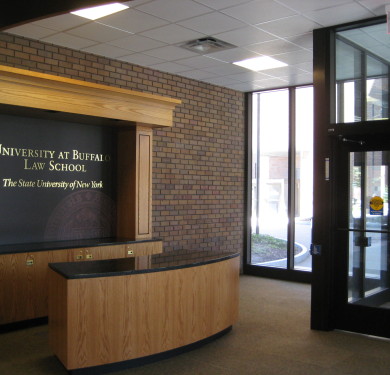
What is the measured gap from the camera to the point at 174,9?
4.94 meters

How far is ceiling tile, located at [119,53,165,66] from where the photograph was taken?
21.6 ft

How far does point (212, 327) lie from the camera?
15.6ft

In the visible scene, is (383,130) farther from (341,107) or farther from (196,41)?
(196,41)

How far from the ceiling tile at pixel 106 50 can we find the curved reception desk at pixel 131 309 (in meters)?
2.84

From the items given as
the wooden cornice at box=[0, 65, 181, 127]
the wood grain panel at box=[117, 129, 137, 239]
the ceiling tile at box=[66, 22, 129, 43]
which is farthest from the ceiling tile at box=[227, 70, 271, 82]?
the ceiling tile at box=[66, 22, 129, 43]

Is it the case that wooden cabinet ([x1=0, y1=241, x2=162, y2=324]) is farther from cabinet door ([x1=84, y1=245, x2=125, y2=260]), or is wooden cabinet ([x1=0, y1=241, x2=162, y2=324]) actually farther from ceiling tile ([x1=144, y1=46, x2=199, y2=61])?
ceiling tile ([x1=144, y1=46, x2=199, y2=61])

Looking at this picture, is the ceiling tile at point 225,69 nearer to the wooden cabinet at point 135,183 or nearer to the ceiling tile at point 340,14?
the wooden cabinet at point 135,183

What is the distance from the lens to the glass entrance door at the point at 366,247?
16.5ft

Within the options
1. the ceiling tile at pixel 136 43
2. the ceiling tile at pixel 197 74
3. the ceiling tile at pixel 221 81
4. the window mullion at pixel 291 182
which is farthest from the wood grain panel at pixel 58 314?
the window mullion at pixel 291 182

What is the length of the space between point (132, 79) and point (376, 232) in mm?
3835

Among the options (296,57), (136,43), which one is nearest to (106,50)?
(136,43)

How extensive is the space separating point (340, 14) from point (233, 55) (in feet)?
5.88

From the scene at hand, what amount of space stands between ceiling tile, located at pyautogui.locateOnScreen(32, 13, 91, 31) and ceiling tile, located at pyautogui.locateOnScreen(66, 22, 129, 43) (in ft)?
0.31

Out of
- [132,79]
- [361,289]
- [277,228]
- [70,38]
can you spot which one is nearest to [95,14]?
[70,38]
